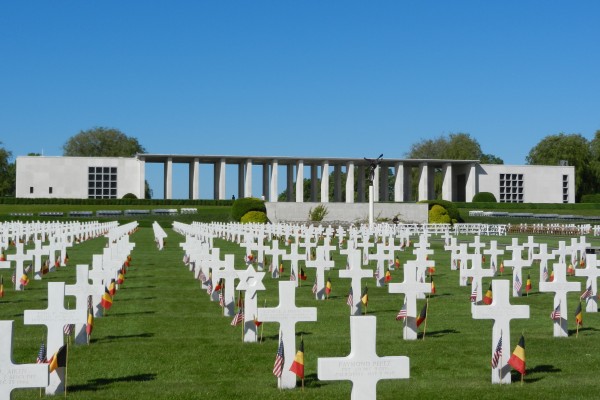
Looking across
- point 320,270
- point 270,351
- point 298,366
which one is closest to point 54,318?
point 298,366

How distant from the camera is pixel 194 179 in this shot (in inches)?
3260

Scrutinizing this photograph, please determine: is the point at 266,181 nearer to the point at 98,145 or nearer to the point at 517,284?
the point at 98,145

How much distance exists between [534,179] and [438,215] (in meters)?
37.6

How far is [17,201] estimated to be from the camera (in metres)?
72.7

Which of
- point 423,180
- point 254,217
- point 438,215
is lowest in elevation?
point 254,217

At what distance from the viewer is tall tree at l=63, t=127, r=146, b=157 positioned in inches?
4267

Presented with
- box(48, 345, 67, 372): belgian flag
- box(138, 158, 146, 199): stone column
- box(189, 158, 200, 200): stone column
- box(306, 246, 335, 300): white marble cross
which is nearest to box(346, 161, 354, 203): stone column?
box(189, 158, 200, 200): stone column

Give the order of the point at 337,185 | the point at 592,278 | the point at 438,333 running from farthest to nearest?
1. the point at 337,185
2. the point at 592,278
3. the point at 438,333

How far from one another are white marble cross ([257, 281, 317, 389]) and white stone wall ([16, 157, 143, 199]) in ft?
245

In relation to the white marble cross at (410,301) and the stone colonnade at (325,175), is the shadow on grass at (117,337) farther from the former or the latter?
the stone colonnade at (325,175)

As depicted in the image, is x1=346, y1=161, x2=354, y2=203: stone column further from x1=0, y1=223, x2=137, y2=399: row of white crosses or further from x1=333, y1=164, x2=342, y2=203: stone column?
x1=0, y1=223, x2=137, y2=399: row of white crosses

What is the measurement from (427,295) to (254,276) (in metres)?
5.62

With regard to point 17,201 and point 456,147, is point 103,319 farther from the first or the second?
point 456,147

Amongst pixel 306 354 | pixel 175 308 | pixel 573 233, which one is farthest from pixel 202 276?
pixel 573 233
